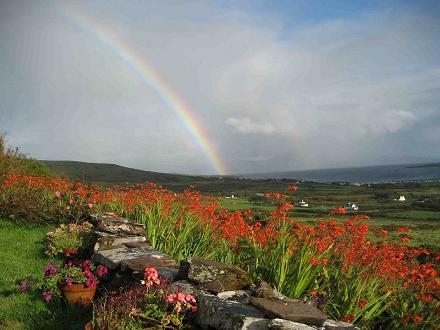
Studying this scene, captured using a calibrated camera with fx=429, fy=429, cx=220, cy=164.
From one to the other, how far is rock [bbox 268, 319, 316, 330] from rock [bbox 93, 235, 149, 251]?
4.88 m

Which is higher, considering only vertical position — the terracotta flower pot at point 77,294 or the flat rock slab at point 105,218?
the flat rock slab at point 105,218

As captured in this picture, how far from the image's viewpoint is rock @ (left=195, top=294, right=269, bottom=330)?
4.25m

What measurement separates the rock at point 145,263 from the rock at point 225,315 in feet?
5.64

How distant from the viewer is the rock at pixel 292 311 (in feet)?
14.0

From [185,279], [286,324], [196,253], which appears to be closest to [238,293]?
[185,279]

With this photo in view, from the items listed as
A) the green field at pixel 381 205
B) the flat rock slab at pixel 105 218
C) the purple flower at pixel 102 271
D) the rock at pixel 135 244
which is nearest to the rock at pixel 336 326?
the purple flower at pixel 102 271

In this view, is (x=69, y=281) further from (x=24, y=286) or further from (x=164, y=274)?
(x=164, y=274)

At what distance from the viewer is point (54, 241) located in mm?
10055

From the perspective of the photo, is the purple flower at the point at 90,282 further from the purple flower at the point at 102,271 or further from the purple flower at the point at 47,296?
the purple flower at the point at 47,296

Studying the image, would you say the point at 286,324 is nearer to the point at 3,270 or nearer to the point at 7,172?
the point at 3,270

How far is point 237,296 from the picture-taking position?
207 inches

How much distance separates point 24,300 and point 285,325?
4.91m

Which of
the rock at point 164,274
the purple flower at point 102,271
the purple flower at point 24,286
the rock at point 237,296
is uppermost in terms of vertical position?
the rock at point 164,274

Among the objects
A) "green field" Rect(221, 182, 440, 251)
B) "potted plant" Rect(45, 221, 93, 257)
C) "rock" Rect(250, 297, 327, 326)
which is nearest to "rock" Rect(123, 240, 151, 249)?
"potted plant" Rect(45, 221, 93, 257)
